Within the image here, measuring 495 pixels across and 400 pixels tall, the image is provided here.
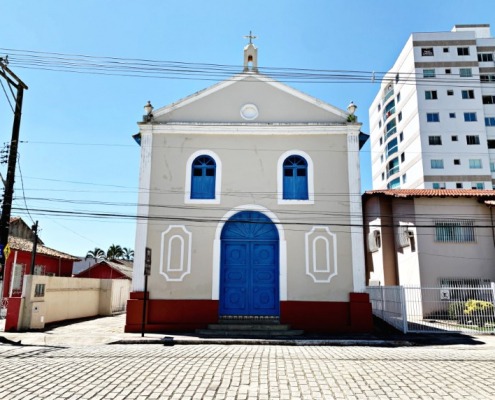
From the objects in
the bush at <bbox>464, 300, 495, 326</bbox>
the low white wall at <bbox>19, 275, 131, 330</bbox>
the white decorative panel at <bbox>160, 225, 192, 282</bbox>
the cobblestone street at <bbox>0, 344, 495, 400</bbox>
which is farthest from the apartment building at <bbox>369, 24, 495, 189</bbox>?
the cobblestone street at <bbox>0, 344, 495, 400</bbox>

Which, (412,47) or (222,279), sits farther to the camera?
(412,47)

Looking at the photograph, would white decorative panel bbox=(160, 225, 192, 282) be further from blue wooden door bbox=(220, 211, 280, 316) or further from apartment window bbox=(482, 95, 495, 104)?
apartment window bbox=(482, 95, 495, 104)

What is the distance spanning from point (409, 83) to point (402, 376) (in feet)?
132

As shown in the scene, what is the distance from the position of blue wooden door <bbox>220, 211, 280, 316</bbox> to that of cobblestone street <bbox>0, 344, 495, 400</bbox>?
4.62 m

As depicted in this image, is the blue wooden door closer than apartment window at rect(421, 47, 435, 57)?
Yes

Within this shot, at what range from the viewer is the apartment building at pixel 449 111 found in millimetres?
39594

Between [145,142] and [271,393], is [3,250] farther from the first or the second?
[271,393]

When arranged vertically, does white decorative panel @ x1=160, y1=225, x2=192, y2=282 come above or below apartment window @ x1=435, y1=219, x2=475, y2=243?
below

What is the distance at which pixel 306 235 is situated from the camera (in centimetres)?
1358

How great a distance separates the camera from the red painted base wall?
12781 mm

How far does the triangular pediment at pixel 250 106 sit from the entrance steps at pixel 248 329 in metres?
6.66

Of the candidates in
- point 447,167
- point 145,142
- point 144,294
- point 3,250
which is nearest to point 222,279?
point 144,294

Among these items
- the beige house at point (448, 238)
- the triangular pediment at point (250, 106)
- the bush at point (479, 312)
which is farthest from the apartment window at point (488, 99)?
the triangular pediment at point (250, 106)

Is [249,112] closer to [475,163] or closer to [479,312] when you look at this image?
[479,312]
